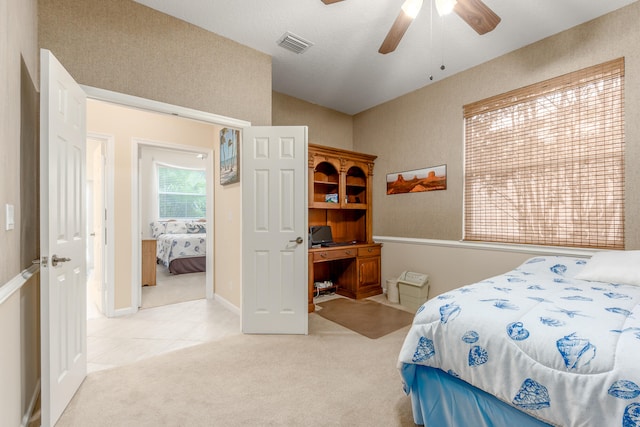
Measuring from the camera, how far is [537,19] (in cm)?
257

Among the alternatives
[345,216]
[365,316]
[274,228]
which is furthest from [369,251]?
[274,228]

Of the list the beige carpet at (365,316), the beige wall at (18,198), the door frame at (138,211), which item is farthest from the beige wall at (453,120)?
the beige wall at (18,198)

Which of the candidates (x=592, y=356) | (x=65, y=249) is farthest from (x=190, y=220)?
(x=592, y=356)

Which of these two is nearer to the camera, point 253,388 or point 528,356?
point 528,356

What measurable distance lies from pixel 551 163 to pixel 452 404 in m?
2.57

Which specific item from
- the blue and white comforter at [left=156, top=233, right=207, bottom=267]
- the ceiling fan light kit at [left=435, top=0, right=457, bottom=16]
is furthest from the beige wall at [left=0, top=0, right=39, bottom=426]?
the blue and white comforter at [left=156, top=233, right=207, bottom=267]

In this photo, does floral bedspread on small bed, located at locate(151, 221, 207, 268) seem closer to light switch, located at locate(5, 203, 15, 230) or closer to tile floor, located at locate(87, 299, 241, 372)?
tile floor, located at locate(87, 299, 241, 372)

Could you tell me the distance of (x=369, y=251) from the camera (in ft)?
13.9

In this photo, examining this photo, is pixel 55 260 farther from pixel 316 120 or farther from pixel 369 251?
pixel 316 120

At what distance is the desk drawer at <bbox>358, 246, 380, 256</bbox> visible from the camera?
413cm

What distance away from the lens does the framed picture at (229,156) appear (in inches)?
135

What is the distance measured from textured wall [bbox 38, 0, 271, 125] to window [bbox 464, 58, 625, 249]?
8.18ft

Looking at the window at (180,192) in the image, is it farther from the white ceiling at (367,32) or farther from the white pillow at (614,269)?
the white pillow at (614,269)

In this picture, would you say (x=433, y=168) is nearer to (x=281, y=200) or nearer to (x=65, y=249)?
(x=281, y=200)
